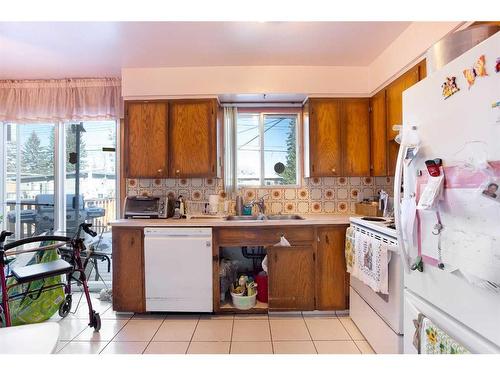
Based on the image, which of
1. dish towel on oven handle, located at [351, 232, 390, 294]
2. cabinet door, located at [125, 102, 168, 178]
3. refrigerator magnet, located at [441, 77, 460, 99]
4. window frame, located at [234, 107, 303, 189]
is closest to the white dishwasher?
cabinet door, located at [125, 102, 168, 178]

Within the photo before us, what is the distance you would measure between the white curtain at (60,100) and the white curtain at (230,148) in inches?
47.2

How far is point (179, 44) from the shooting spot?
2.34m

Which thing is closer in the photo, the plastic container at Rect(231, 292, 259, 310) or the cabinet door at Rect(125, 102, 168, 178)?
the plastic container at Rect(231, 292, 259, 310)

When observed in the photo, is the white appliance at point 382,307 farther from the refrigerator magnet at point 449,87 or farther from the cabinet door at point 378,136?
the refrigerator magnet at point 449,87

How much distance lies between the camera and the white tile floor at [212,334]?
2.02 meters

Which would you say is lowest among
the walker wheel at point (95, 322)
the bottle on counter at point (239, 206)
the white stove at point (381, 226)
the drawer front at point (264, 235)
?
the walker wheel at point (95, 322)

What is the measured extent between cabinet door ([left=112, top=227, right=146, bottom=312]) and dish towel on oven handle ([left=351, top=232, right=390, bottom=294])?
6.15 feet

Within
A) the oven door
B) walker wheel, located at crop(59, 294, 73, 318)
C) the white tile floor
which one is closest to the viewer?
the oven door

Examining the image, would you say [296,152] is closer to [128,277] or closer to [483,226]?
[128,277]

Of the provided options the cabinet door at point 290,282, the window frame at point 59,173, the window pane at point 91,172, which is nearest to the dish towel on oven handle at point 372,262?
the cabinet door at point 290,282

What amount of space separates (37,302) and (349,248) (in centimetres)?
285

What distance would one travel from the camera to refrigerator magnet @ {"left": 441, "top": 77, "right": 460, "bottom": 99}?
989mm

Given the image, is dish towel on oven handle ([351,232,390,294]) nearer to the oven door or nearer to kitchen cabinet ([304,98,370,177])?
the oven door

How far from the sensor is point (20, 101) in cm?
304
